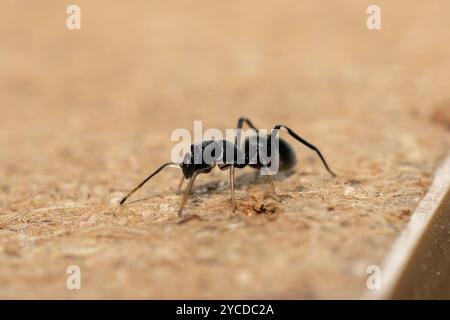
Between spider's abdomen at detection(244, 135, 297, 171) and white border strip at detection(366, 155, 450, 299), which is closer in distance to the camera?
white border strip at detection(366, 155, 450, 299)

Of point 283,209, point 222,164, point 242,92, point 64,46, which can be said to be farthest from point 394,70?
point 64,46

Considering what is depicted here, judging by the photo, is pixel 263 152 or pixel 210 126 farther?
pixel 210 126

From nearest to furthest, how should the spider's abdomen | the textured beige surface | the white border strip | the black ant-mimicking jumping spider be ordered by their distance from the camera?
the white border strip
the textured beige surface
the black ant-mimicking jumping spider
the spider's abdomen

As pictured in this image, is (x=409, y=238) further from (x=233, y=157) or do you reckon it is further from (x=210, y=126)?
(x=210, y=126)

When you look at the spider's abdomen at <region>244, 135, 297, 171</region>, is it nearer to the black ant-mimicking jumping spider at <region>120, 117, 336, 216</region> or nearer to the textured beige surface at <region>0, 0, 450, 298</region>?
the black ant-mimicking jumping spider at <region>120, 117, 336, 216</region>

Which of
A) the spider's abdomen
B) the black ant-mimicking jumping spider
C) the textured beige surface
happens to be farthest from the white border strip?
the spider's abdomen

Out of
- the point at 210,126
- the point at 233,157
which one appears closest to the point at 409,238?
the point at 233,157

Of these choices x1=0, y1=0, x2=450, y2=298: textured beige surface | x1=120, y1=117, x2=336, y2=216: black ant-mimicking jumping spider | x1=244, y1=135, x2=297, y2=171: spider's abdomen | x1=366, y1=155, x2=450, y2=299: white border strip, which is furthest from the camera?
x1=244, y1=135, x2=297, y2=171: spider's abdomen

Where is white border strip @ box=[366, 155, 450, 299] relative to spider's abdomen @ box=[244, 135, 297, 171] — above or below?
below
